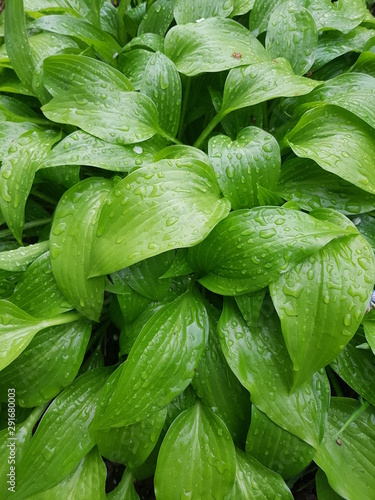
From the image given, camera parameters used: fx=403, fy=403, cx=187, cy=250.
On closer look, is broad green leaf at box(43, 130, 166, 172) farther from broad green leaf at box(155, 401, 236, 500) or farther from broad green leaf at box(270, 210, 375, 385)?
broad green leaf at box(155, 401, 236, 500)

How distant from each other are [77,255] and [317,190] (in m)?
0.55

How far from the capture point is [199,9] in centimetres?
116

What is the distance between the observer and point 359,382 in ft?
2.76

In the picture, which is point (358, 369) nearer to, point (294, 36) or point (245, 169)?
point (245, 169)

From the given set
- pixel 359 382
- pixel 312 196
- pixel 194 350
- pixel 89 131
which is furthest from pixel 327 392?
pixel 89 131

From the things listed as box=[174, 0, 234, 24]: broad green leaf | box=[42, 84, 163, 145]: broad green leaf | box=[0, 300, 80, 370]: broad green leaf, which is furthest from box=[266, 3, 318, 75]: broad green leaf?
box=[0, 300, 80, 370]: broad green leaf

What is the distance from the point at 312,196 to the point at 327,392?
1.39 ft

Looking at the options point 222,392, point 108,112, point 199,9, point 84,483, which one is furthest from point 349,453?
point 199,9

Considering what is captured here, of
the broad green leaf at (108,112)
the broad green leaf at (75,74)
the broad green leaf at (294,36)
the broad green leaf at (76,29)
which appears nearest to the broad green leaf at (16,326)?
the broad green leaf at (108,112)

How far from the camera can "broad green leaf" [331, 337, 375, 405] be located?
0.83 m

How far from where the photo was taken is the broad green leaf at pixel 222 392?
2.67ft

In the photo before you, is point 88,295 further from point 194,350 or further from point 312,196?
point 312,196

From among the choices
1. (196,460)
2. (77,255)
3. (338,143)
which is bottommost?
(196,460)

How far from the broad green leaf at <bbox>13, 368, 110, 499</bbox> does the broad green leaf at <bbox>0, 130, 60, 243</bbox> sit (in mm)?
368
